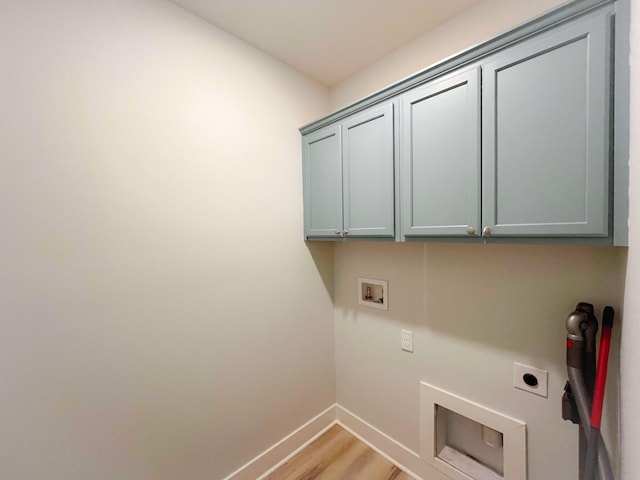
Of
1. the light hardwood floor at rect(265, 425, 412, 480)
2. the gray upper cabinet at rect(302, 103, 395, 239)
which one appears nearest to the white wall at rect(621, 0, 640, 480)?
the gray upper cabinet at rect(302, 103, 395, 239)

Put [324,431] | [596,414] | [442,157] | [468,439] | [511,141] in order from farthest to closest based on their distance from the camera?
[324,431] < [468,439] < [442,157] < [511,141] < [596,414]

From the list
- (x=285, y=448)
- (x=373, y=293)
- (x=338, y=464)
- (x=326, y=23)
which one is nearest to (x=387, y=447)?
(x=338, y=464)

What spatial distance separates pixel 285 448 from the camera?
5.75ft

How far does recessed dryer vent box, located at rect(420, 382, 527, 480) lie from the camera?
1271mm

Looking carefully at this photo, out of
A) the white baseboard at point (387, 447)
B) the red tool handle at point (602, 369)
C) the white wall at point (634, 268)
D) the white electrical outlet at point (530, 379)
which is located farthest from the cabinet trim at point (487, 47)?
the white baseboard at point (387, 447)

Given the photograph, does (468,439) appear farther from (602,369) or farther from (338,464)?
(602,369)

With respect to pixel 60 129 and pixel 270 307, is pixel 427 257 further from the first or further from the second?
pixel 60 129

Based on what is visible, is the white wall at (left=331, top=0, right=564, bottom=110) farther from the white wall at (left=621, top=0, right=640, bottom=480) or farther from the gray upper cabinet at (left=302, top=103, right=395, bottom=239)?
the white wall at (left=621, top=0, right=640, bottom=480)

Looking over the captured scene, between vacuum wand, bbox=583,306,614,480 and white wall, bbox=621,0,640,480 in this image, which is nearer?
white wall, bbox=621,0,640,480

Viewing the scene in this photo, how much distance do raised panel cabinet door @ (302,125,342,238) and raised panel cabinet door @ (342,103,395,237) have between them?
0.06 metres

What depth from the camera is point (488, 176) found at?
103 cm

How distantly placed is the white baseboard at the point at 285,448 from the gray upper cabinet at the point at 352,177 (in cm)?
142

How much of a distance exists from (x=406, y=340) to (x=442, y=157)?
3.74ft

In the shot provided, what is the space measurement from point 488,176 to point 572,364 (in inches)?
30.8
